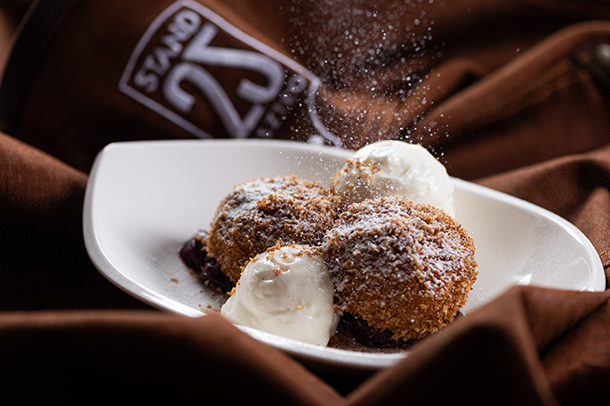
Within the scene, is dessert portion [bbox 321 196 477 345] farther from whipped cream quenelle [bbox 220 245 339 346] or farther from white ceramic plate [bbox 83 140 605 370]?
white ceramic plate [bbox 83 140 605 370]

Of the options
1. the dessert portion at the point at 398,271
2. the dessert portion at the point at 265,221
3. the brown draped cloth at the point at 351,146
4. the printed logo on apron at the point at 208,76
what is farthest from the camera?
the printed logo on apron at the point at 208,76

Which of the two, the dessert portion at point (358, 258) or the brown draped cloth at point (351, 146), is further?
the dessert portion at point (358, 258)

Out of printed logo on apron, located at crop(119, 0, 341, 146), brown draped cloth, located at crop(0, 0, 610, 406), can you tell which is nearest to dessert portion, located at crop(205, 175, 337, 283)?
brown draped cloth, located at crop(0, 0, 610, 406)

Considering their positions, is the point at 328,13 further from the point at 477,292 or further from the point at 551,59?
the point at 477,292

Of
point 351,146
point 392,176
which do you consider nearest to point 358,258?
point 392,176

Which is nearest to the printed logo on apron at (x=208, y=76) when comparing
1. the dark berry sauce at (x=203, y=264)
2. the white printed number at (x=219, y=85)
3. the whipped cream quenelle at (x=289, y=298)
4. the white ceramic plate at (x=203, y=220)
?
the white printed number at (x=219, y=85)

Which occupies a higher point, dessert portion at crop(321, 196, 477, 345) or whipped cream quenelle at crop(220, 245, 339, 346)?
dessert portion at crop(321, 196, 477, 345)

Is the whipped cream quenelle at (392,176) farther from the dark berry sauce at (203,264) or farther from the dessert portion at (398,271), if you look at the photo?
the dark berry sauce at (203,264)
